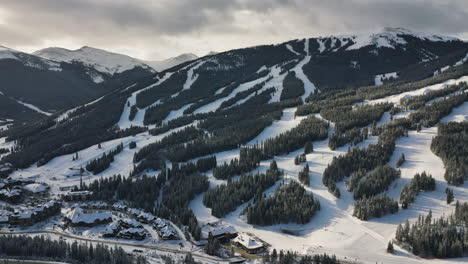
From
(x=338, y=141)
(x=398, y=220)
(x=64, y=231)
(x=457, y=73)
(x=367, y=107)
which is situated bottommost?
(x=64, y=231)

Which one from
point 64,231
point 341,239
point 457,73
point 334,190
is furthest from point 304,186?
point 457,73

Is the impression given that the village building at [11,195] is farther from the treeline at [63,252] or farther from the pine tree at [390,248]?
the pine tree at [390,248]


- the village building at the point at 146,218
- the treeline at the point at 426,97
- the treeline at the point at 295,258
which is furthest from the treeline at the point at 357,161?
the village building at the point at 146,218

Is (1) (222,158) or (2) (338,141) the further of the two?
(1) (222,158)

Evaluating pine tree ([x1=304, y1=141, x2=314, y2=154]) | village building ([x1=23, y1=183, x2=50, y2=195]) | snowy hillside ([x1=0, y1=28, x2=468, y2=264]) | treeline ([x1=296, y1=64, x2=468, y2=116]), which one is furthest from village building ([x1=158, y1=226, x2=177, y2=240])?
treeline ([x1=296, y1=64, x2=468, y2=116])

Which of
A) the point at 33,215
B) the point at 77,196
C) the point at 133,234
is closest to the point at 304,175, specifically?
the point at 133,234

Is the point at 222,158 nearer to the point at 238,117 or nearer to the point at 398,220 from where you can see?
the point at 238,117

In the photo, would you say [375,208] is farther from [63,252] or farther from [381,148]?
[63,252]
